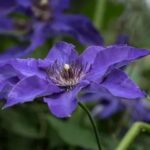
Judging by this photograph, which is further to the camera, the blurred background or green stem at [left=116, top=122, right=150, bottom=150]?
the blurred background

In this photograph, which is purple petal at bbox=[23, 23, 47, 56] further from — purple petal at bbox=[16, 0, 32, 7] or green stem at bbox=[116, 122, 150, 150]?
green stem at bbox=[116, 122, 150, 150]

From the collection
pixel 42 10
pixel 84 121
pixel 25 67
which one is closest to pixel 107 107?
pixel 84 121

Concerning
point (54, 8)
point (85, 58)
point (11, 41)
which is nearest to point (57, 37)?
point (54, 8)

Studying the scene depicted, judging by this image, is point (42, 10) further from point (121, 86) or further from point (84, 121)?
point (121, 86)

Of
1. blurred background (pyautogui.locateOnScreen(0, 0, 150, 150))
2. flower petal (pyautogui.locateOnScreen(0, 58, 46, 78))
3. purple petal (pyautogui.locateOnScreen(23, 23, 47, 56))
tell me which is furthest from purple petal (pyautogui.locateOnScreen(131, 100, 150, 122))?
flower petal (pyautogui.locateOnScreen(0, 58, 46, 78))

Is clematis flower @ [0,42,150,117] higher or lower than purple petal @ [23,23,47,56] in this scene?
higher

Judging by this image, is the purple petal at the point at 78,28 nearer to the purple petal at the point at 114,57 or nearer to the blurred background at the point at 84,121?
the blurred background at the point at 84,121
